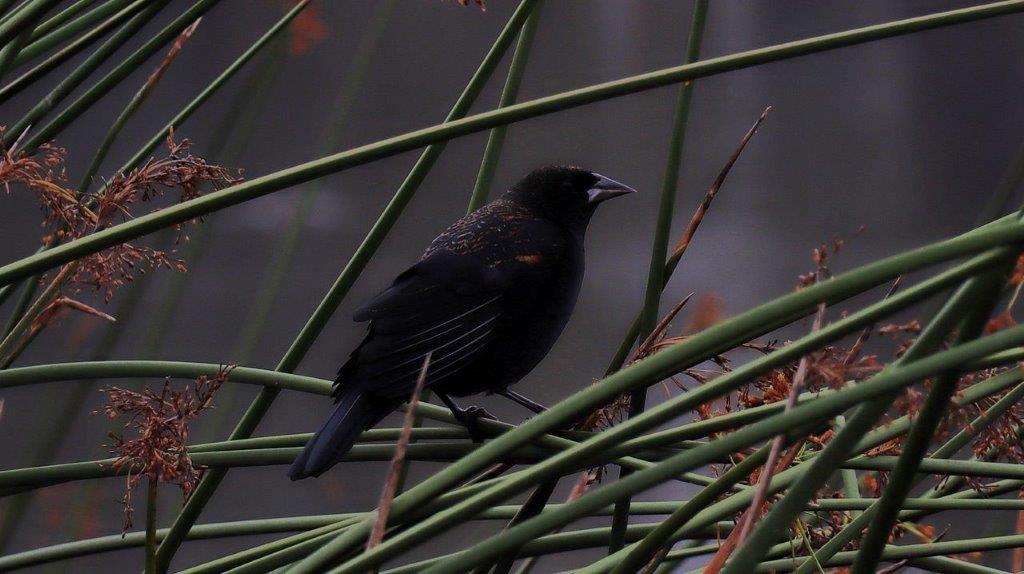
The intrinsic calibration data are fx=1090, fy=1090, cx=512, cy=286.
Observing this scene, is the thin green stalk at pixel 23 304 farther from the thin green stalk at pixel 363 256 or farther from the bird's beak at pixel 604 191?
the bird's beak at pixel 604 191

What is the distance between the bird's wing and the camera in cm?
122

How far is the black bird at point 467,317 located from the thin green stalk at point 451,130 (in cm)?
35

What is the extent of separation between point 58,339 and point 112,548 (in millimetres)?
2099

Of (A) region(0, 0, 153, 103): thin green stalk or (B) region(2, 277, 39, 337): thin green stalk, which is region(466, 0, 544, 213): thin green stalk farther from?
(B) region(2, 277, 39, 337): thin green stalk

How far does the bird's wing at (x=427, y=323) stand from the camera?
1217mm

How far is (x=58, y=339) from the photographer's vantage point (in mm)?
2871

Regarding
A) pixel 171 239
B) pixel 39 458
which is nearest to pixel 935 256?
pixel 39 458

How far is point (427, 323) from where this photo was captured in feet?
4.24

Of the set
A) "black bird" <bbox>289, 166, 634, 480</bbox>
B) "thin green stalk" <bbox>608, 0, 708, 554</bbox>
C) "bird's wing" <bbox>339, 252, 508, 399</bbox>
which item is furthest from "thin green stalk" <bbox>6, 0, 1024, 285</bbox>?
"bird's wing" <bbox>339, 252, 508, 399</bbox>

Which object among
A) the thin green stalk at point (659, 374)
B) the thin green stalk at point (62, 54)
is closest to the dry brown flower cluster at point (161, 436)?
the thin green stalk at point (659, 374)

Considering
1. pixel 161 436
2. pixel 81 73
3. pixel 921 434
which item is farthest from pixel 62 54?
pixel 921 434

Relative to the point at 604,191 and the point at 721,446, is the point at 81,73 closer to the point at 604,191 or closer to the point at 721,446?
the point at 721,446

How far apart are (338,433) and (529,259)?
19.2 inches

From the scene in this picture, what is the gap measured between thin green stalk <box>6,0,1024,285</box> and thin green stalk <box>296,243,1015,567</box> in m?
0.23
